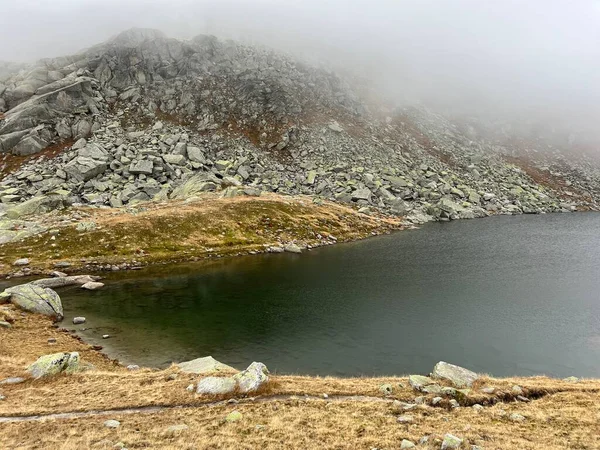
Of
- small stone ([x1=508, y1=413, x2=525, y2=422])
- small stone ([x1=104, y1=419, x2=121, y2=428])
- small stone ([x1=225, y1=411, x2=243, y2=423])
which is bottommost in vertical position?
small stone ([x1=225, y1=411, x2=243, y2=423])

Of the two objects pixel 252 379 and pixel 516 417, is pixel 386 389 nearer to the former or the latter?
pixel 516 417

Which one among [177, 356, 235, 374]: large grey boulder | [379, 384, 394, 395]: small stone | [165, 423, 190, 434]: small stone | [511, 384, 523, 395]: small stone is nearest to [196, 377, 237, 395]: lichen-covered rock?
[177, 356, 235, 374]: large grey boulder

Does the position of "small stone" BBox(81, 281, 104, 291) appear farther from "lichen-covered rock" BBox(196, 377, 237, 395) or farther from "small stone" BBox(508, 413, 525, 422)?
"small stone" BBox(508, 413, 525, 422)

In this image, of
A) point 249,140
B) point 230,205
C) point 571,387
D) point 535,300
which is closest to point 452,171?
point 249,140

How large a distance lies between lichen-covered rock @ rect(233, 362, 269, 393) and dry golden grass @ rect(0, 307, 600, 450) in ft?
2.01

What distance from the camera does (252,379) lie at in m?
25.5

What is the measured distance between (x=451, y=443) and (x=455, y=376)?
39.7 feet

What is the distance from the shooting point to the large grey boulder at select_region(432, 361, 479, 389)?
89.3 ft

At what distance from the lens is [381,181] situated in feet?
453

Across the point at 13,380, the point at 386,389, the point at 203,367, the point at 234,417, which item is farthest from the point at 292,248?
the point at 234,417

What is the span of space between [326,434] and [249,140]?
142 m

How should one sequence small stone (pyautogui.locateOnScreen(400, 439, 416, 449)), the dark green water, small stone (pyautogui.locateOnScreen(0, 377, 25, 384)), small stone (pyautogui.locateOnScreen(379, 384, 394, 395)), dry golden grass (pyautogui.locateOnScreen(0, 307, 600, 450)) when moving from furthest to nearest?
the dark green water < small stone (pyautogui.locateOnScreen(0, 377, 25, 384)) < small stone (pyautogui.locateOnScreen(379, 384, 394, 395)) < dry golden grass (pyautogui.locateOnScreen(0, 307, 600, 450)) < small stone (pyautogui.locateOnScreen(400, 439, 416, 449))

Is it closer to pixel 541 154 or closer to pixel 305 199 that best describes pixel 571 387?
pixel 305 199

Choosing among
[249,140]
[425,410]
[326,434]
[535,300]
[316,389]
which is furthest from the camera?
[249,140]
